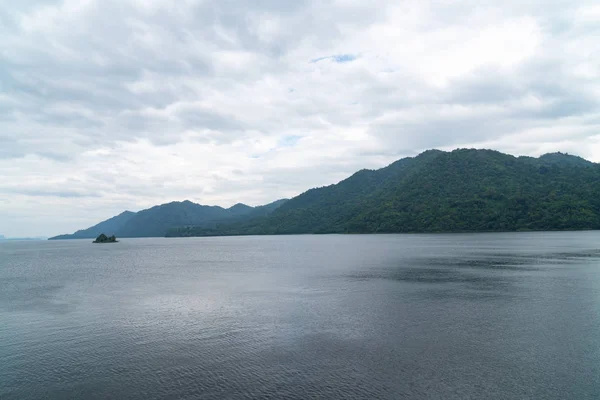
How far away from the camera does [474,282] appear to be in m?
49.1

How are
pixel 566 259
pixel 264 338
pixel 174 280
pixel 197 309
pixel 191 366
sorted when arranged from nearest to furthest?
1. pixel 191 366
2. pixel 264 338
3. pixel 197 309
4. pixel 174 280
5. pixel 566 259

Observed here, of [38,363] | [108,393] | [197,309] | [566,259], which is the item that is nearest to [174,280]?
[197,309]

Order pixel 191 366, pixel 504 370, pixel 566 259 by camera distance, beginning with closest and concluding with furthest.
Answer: pixel 504 370 → pixel 191 366 → pixel 566 259

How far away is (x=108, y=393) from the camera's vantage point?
1897cm

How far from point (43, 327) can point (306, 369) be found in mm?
23683

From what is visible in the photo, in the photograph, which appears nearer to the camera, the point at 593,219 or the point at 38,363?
the point at 38,363

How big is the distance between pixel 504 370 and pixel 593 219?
675 feet

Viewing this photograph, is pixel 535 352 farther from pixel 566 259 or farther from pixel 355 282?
pixel 566 259

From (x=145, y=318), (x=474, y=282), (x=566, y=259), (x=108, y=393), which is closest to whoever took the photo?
(x=108, y=393)

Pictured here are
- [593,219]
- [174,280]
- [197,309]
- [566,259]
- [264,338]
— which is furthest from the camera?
[593,219]

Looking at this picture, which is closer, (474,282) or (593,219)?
(474,282)

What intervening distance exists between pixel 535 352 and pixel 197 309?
2845cm

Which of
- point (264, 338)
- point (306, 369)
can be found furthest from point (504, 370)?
point (264, 338)

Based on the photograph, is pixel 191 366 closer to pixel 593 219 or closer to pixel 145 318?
pixel 145 318
